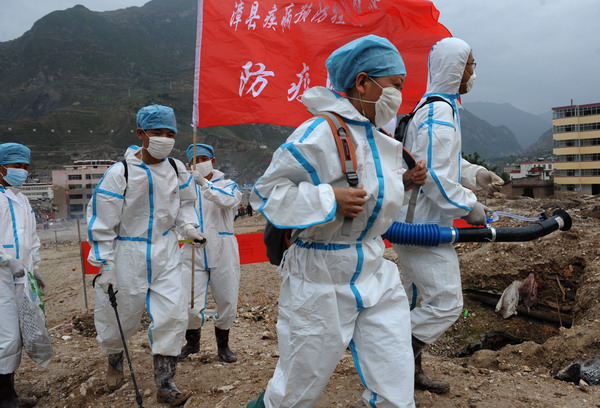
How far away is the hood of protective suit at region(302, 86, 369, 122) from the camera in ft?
7.76

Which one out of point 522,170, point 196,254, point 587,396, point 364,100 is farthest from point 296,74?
point 522,170

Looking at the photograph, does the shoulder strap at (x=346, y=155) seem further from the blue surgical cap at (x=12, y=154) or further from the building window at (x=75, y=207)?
the building window at (x=75, y=207)

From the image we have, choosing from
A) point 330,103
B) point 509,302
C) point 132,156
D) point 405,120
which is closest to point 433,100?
point 405,120

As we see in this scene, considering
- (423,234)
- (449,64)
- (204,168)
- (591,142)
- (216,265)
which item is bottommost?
(216,265)

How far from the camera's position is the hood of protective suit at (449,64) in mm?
3508

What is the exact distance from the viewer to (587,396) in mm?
3564

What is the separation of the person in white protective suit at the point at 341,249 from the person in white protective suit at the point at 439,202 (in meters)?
0.89

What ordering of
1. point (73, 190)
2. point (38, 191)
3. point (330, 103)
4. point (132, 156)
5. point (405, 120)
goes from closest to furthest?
point (330, 103), point (405, 120), point (132, 156), point (73, 190), point (38, 191)

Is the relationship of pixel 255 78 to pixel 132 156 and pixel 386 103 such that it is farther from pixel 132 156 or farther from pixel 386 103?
pixel 386 103

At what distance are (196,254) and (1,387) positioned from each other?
1.98 metres

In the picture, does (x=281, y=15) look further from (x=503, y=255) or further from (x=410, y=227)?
(x=503, y=255)

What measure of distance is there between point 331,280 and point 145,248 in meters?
1.96

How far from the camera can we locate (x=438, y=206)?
3.38m

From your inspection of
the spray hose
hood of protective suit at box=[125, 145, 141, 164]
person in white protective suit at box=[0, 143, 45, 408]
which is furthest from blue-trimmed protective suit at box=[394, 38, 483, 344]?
person in white protective suit at box=[0, 143, 45, 408]
